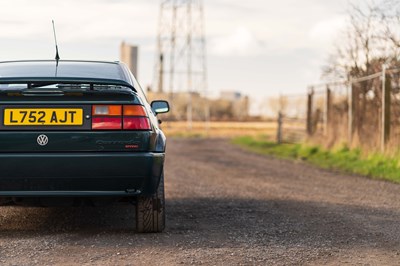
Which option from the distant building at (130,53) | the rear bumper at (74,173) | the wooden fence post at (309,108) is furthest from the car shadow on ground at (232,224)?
the distant building at (130,53)

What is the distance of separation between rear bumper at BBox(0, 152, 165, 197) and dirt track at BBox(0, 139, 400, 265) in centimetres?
40

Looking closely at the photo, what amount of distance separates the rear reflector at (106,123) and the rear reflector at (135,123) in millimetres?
53

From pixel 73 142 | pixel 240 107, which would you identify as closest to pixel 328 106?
pixel 73 142

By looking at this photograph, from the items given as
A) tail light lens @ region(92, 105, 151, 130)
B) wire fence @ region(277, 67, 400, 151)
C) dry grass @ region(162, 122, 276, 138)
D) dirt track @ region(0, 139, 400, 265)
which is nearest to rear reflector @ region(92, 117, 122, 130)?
tail light lens @ region(92, 105, 151, 130)

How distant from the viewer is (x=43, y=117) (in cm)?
540

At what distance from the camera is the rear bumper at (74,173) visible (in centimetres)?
534

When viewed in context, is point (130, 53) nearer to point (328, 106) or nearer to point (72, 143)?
point (328, 106)

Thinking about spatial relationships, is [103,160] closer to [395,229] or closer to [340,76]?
[395,229]

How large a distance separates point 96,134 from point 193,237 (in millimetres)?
1174

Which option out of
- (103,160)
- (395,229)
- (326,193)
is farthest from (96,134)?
(326,193)

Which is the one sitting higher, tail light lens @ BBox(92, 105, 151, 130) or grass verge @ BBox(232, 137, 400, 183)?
tail light lens @ BBox(92, 105, 151, 130)

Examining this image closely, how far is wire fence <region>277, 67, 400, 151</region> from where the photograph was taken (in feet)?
50.1

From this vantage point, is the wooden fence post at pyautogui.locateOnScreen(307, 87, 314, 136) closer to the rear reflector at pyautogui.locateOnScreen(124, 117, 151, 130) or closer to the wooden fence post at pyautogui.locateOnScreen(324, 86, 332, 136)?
the wooden fence post at pyautogui.locateOnScreen(324, 86, 332, 136)

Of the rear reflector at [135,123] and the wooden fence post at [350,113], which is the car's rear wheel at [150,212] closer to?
the rear reflector at [135,123]
